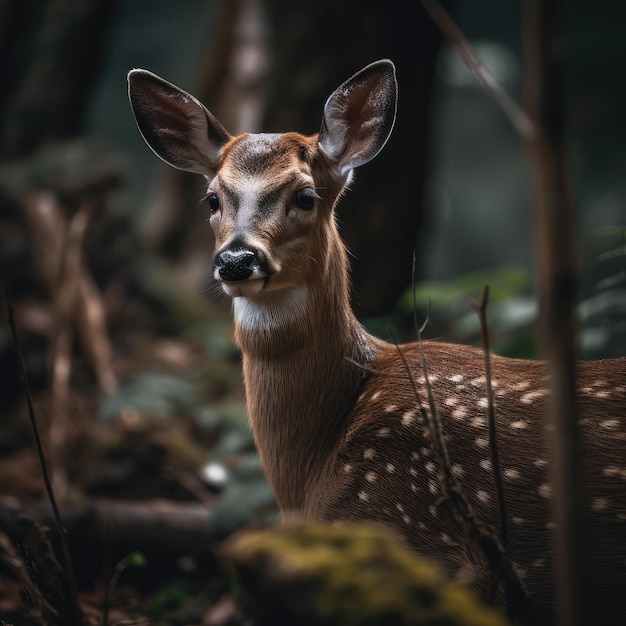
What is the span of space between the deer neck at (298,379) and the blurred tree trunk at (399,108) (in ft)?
7.39

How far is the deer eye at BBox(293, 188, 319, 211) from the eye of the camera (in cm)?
312

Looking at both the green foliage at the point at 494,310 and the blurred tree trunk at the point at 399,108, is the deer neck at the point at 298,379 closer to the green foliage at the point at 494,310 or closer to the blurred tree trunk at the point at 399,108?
the green foliage at the point at 494,310

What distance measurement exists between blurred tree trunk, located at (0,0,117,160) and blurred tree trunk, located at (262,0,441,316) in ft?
8.20

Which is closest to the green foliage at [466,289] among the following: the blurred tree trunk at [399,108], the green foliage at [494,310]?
the green foliage at [494,310]

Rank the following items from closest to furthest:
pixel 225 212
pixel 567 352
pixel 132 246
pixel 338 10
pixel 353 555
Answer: pixel 567 352 < pixel 353 555 < pixel 225 212 < pixel 338 10 < pixel 132 246

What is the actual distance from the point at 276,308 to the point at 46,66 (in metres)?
5.50

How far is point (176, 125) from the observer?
3424mm

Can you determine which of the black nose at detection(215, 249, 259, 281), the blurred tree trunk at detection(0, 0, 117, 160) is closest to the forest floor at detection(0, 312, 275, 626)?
the black nose at detection(215, 249, 259, 281)

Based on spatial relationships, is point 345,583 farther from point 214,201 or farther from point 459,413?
point 214,201

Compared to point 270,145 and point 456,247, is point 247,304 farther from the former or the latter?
point 456,247

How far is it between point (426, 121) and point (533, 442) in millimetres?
3788

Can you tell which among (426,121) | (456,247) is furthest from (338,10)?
(456,247)

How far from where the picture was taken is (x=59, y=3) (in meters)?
7.73

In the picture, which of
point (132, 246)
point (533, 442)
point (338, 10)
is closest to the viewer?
point (533, 442)
